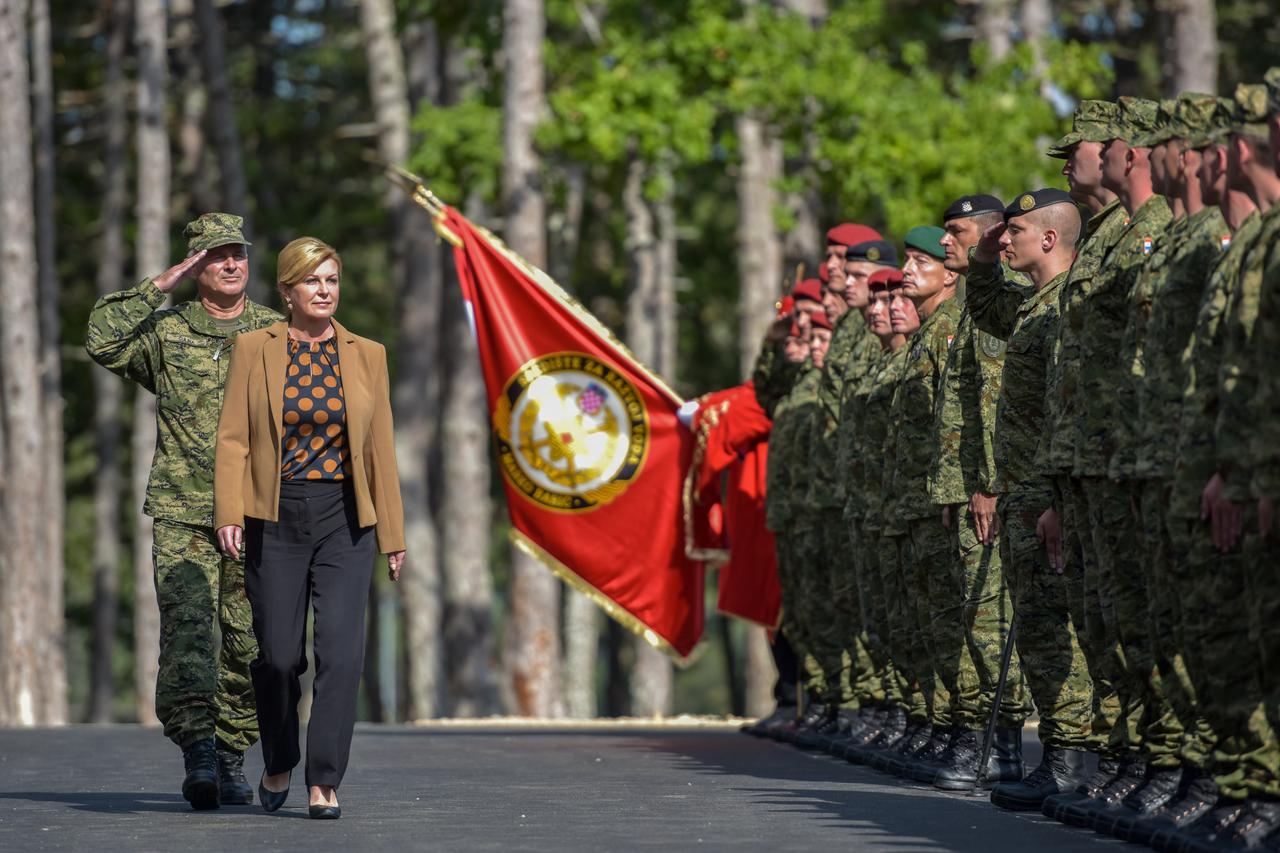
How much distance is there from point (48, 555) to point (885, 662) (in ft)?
66.9

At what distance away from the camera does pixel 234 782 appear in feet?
33.7

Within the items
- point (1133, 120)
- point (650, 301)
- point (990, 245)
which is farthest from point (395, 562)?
point (650, 301)

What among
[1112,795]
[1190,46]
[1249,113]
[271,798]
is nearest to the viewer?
[1249,113]

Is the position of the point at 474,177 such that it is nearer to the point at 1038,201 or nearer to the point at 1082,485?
the point at 1038,201

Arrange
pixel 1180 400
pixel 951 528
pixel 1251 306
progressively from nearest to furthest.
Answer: pixel 1251 306 < pixel 1180 400 < pixel 951 528

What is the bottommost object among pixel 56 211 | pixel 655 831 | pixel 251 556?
pixel 655 831

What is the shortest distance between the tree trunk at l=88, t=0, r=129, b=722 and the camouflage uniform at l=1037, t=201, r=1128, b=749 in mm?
25583

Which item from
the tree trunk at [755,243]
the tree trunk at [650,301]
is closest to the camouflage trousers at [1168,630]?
the tree trunk at [755,243]

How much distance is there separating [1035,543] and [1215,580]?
2.02 metres

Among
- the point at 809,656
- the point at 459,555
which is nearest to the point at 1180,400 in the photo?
the point at 809,656

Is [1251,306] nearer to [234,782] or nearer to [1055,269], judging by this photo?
[1055,269]

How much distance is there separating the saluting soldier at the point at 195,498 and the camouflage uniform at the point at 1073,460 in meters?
3.16

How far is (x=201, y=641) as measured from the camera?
33.7ft

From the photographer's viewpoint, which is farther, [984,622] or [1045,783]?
[984,622]
